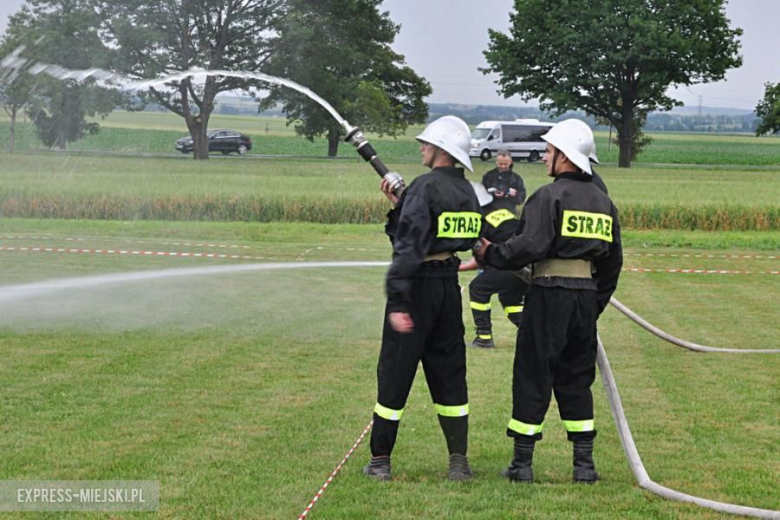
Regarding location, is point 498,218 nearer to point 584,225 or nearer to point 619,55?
point 584,225

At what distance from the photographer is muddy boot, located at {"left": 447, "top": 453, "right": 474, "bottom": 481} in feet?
18.8

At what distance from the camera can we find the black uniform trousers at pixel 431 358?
225 inches

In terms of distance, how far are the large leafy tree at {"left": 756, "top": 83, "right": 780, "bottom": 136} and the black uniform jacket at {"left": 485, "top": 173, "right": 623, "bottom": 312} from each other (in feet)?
199

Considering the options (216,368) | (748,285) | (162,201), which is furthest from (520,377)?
(162,201)

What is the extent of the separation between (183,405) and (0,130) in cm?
2261

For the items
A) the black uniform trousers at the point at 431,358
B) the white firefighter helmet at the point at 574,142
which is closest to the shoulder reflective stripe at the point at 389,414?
the black uniform trousers at the point at 431,358

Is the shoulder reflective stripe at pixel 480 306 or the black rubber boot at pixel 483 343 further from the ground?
the shoulder reflective stripe at pixel 480 306

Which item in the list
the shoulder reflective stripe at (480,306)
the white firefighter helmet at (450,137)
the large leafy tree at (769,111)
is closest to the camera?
the white firefighter helmet at (450,137)

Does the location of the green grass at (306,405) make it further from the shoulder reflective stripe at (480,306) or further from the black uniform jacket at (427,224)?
the black uniform jacket at (427,224)

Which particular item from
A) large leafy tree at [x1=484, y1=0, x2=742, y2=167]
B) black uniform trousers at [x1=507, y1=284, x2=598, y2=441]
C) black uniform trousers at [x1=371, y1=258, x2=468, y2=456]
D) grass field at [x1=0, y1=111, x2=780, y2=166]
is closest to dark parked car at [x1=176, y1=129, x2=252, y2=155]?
grass field at [x1=0, y1=111, x2=780, y2=166]

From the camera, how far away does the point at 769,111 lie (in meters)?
65.6

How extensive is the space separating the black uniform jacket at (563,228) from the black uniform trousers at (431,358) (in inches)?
13.3

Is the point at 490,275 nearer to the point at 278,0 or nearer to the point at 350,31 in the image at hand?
the point at 278,0

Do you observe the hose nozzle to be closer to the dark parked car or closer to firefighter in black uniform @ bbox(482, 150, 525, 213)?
firefighter in black uniform @ bbox(482, 150, 525, 213)
